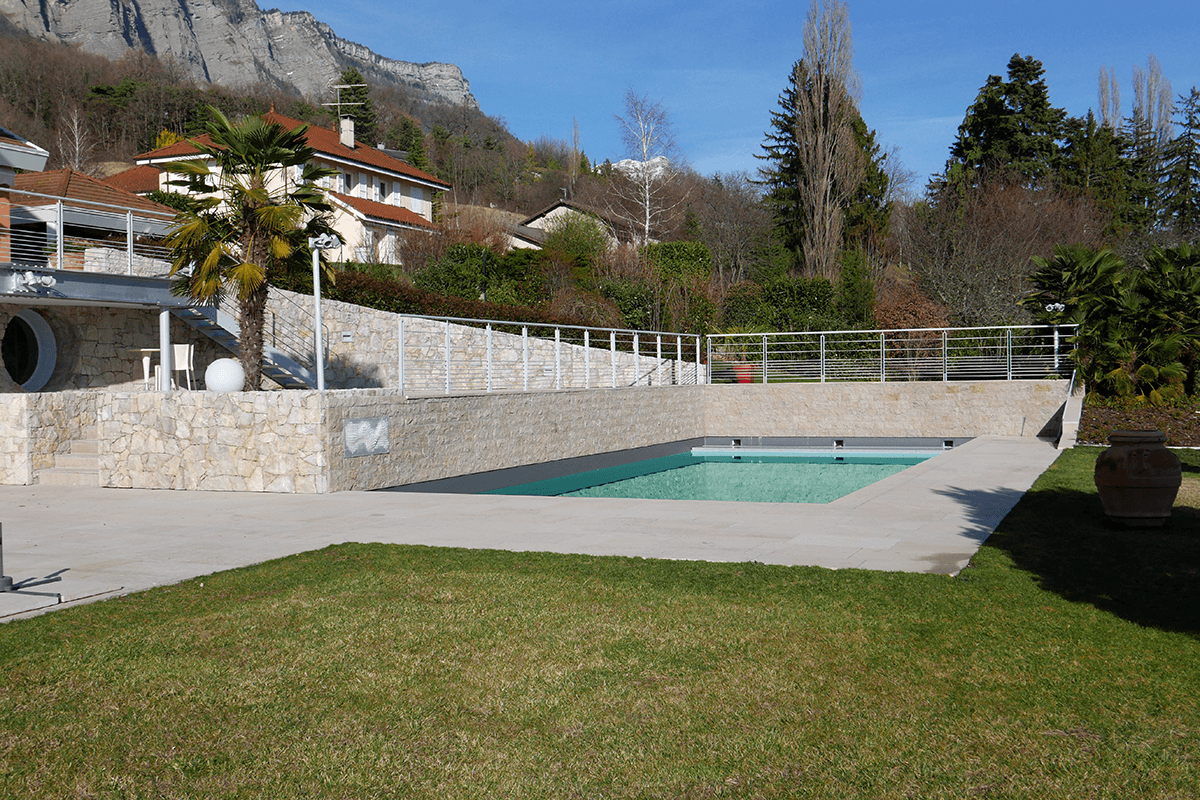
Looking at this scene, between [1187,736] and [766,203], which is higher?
[766,203]

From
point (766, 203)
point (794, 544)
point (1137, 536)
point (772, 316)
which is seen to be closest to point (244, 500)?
point (794, 544)

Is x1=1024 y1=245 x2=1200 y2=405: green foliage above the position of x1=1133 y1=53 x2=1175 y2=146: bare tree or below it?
below

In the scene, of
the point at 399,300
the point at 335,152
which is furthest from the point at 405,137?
the point at 399,300

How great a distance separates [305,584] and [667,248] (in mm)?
31995

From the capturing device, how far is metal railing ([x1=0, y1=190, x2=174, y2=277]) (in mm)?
16016

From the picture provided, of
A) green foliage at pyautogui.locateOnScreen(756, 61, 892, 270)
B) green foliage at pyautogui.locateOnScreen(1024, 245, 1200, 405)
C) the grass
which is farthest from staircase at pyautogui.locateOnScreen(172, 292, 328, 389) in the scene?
green foliage at pyautogui.locateOnScreen(756, 61, 892, 270)

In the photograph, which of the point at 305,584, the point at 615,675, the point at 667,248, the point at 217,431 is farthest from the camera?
the point at 667,248

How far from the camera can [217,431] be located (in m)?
12.8

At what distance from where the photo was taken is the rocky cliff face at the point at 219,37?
113m

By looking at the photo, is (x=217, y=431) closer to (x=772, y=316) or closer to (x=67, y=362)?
(x=67, y=362)

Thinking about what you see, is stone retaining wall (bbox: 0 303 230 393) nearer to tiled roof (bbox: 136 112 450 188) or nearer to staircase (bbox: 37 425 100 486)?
staircase (bbox: 37 425 100 486)

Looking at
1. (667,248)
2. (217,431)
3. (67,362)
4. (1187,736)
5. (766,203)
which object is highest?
(766,203)

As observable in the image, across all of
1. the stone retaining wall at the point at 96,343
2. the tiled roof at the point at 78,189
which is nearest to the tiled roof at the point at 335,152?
the tiled roof at the point at 78,189

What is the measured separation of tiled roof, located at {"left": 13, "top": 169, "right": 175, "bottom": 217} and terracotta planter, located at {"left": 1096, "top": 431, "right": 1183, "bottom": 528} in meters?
21.3
